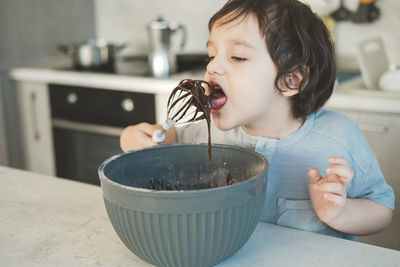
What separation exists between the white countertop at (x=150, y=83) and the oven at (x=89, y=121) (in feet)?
0.13

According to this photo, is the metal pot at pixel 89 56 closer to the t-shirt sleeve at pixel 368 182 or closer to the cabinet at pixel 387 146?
the cabinet at pixel 387 146

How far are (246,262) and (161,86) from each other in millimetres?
1509

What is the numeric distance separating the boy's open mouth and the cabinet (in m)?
0.95

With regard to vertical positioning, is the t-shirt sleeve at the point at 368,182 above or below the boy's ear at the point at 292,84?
below

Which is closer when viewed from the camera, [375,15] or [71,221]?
[71,221]

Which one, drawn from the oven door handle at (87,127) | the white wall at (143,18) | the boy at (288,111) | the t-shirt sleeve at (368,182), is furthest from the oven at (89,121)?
the t-shirt sleeve at (368,182)

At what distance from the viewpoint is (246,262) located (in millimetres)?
692

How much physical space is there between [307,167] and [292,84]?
0.62 feet

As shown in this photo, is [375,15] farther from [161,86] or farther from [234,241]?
[234,241]

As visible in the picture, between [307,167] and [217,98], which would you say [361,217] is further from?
[217,98]

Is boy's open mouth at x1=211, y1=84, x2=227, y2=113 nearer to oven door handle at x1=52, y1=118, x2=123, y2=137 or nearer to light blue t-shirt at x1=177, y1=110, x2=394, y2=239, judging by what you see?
light blue t-shirt at x1=177, y1=110, x2=394, y2=239

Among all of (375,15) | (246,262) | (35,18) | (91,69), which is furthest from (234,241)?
Answer: (35,18)

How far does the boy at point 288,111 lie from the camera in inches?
37.6

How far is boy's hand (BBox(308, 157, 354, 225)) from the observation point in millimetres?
777
